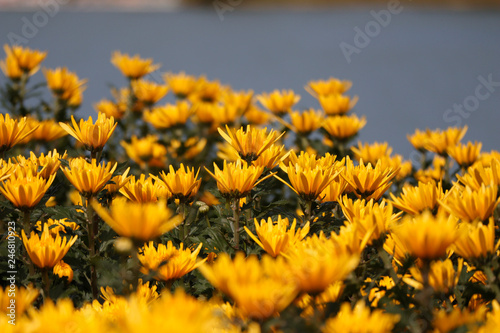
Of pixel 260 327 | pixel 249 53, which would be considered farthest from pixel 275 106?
pixel 249 53

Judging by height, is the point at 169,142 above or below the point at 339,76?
below

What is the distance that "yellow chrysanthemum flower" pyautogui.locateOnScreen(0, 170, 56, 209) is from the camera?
0.91m

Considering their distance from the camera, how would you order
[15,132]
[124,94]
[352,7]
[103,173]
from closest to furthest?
[103,173] → [15,132] → [124,94] → [352,7]

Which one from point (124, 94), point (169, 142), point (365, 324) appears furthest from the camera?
point (124, 94)

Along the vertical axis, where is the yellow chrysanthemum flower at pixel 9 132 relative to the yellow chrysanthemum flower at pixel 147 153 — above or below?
above

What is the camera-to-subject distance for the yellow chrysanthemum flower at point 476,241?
71 centimetres

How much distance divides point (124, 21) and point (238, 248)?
10.7ft

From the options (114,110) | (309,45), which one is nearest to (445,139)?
(114,110)

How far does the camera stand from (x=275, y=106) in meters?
2.14

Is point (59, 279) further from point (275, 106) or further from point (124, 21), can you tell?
point (124, 21)

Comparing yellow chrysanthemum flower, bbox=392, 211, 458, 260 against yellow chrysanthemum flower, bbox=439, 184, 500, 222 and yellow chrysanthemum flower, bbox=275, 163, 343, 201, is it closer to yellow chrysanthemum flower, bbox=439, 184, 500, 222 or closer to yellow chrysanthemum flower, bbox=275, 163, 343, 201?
yellow chrysanthemum flower, bbox=439, 184, 500, 222

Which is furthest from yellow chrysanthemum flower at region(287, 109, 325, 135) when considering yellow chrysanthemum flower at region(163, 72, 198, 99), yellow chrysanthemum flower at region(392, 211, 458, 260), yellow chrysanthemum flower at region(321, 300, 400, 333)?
yellow chrysanthemum flower at region(321, 300, 400, 333)

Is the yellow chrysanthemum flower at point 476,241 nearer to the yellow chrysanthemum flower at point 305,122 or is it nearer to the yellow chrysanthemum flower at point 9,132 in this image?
the yellow chrysanthemum flower at point 9,132

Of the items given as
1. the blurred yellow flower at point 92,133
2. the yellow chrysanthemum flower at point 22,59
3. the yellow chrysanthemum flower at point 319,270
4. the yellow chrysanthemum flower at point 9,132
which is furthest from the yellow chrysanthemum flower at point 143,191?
the yellow chrysanthemum flower at point 22,59
